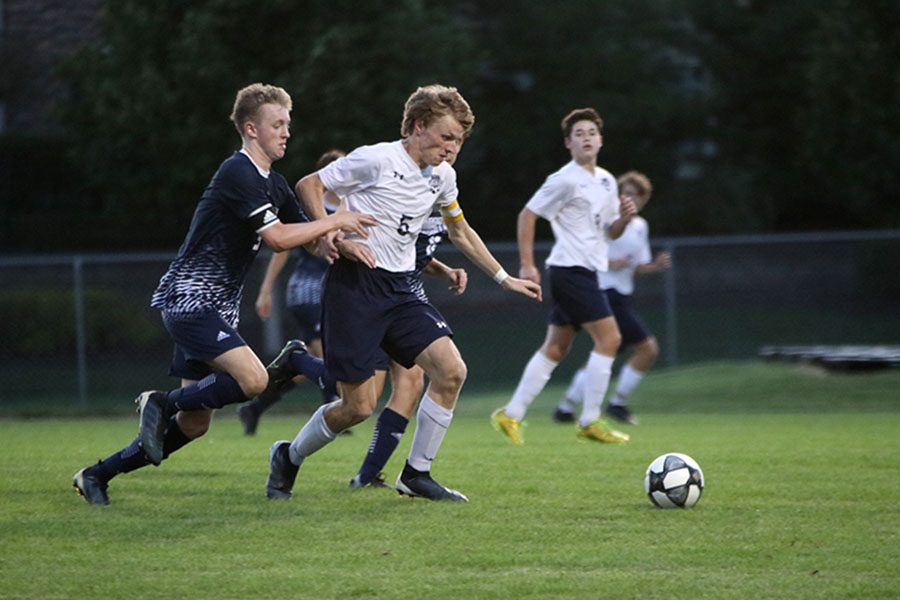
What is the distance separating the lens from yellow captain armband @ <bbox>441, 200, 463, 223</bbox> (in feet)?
24.6

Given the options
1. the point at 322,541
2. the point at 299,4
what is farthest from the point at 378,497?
the point at 299,4

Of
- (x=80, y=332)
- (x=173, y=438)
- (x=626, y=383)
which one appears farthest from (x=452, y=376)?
(x=80, y=332)

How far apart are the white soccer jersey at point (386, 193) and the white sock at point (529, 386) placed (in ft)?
13.2

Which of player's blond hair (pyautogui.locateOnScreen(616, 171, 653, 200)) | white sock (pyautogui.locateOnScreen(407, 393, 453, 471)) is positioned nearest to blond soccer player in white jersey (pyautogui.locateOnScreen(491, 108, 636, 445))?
player's blond hair (pyautogui.locateOnScreen(616, 171, 653, 200))

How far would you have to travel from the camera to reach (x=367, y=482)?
755cm

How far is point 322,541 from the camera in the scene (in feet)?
19.4

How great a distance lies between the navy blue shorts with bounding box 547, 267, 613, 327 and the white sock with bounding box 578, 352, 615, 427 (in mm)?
346

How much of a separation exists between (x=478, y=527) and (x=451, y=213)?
1.93 m

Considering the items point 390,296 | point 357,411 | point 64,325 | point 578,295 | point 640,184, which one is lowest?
point 64,325

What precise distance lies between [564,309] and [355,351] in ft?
14.6

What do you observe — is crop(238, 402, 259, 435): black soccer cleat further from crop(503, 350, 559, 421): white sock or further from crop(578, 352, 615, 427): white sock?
crop(578, 352, 615, 427): white sock

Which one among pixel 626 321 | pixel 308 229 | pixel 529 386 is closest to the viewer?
pixel 308 229

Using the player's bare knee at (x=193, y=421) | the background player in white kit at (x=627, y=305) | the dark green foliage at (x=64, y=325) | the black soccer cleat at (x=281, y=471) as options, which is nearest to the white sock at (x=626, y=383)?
the background player in white kit at (x=627, y=305)

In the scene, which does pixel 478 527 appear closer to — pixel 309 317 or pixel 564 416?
pixel 309 317
